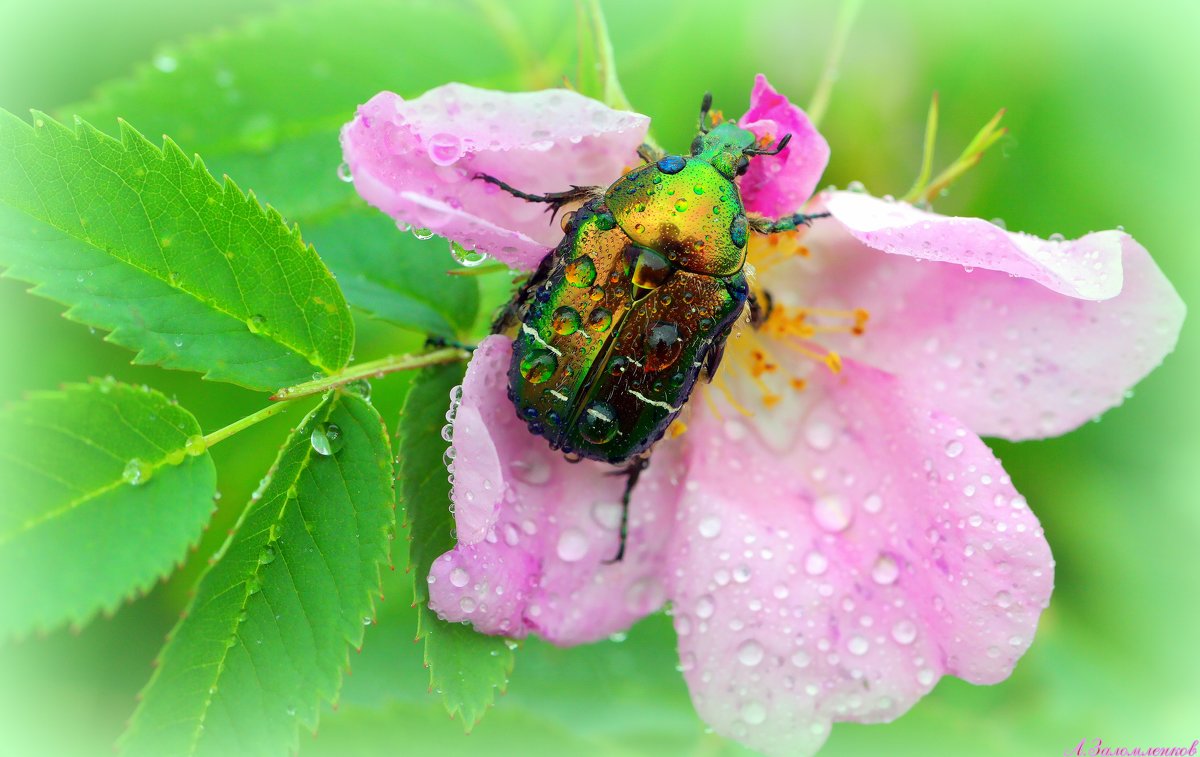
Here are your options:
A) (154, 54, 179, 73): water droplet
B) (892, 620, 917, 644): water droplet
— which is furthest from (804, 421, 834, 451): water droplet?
(154, 54, 179, 73): water droplet

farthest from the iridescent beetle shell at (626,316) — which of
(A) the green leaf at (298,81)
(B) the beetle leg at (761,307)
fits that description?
(A) the green leaf at (298,81)

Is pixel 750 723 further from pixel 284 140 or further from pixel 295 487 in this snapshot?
pixel 284 140

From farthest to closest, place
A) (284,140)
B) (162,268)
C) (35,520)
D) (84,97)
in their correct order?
(84,97)
(284,140)
(162,268)
(35,520)

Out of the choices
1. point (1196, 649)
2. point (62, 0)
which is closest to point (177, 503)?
point (62, 0)

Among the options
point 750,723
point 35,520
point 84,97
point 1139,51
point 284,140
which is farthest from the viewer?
point 1139,51

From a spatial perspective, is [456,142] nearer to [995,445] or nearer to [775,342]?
[775,342]

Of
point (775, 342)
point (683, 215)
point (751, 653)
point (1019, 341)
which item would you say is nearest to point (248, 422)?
point (683, 215)
